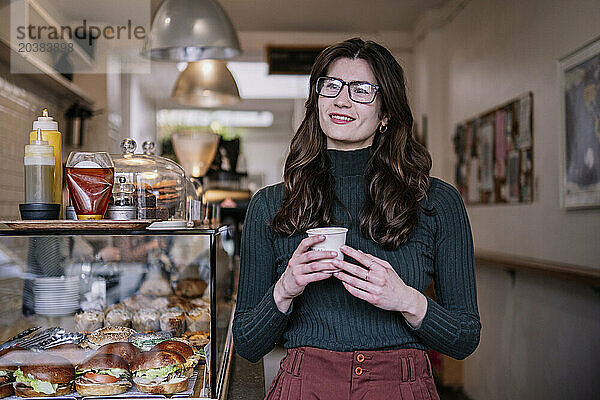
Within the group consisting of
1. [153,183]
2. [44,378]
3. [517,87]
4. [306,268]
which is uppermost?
[517,87]

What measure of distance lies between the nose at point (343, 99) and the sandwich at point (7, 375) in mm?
926

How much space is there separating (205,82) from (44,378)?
3.08m

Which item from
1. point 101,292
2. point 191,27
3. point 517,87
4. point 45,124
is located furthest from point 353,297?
point 517,87

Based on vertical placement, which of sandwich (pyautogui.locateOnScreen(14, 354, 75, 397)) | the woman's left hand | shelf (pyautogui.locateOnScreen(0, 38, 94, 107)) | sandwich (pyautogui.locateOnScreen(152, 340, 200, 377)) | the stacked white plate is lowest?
sandwich (pyautogui.locateOnScreen(14, 354, 75, 397))

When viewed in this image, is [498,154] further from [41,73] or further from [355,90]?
[355,90]

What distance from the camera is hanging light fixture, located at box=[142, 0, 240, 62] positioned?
2.88m

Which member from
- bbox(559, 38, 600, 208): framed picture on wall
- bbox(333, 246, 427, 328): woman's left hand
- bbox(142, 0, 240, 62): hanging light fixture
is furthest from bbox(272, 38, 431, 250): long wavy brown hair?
bbox(559, 38, 600, 208): framed picture on wall

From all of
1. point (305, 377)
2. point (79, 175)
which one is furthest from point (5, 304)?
point (305, 377)

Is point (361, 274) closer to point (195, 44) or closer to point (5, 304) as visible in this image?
point (5, 304)

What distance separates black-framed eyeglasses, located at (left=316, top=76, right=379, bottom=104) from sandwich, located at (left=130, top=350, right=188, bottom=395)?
68cm

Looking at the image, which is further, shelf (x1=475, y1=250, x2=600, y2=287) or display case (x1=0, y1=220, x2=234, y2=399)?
shelf (x1=475, y1=250, x2=600, y2=287)

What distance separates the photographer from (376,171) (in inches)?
58.5

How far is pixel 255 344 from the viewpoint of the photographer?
4.73ft

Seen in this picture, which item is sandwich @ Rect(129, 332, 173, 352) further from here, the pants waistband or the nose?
the nose
